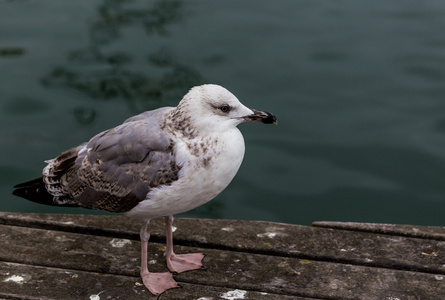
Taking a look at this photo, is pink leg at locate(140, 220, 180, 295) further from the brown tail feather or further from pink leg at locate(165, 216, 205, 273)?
the brown tail feather

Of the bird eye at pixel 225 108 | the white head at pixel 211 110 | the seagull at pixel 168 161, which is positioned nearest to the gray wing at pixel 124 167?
the seagull at pixel 168 161

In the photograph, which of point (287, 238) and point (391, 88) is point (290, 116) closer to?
point (391, 88)

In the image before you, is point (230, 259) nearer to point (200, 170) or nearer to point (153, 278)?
point (153, 278)

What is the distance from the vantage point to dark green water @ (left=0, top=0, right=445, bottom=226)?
6465mm

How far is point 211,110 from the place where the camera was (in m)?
3.63

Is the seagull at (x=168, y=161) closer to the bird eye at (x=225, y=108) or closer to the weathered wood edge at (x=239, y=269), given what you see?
the bird eye at (x=225, y=108)

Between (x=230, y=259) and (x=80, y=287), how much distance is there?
2.87ft

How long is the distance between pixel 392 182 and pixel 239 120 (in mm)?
3221

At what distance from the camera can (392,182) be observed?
648 cm

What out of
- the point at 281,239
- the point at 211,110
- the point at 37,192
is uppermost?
the point at 211,110

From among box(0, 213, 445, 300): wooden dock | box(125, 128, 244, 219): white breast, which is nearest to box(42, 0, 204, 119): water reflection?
box(0, 213, 445, 300): wooden dock

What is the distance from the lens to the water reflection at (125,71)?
7.87 m

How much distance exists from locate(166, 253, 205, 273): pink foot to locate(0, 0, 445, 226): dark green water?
7.80 feet

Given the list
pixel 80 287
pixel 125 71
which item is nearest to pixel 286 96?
pixel 125 71
